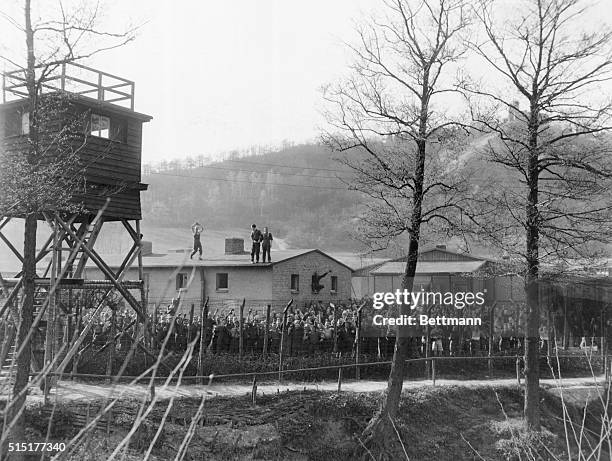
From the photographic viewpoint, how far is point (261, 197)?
10656 centimetres

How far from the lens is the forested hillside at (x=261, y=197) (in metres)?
97.4

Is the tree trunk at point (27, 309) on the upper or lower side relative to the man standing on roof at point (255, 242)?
lower

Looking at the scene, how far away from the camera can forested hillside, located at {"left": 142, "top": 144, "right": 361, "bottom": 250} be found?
97.4 m

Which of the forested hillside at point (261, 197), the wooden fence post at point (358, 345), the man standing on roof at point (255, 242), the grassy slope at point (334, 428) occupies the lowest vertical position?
the grassy slope at point (334, 428)

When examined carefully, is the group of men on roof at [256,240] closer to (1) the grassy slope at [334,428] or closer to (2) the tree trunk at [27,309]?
(1) the grassy slope at [334,428]

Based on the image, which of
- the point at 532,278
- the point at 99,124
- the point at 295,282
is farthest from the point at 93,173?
the point at 295,282

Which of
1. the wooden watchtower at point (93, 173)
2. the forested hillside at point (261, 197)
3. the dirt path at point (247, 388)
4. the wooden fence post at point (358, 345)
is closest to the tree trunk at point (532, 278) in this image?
the dirt path at point (247, 388)

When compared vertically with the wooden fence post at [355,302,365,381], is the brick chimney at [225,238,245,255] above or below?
above

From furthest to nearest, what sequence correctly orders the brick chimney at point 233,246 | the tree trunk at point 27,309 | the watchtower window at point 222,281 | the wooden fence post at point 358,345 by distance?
1. the brick chimney at point 233,246
2. the watchtower window at point 222,281
3. the wooden fence post at point 358,345
4. the tree trunk at point 27,309

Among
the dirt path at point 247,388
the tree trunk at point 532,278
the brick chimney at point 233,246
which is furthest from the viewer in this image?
the brick chimney at point 233,246

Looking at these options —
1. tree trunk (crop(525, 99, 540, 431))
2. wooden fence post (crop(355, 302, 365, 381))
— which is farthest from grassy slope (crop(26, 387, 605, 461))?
wooden fence post (crop(355, 302, 365, 381))

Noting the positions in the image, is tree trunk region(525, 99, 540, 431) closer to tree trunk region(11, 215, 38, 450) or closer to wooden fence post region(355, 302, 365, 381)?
wooden fence post region(355, 302, 365, 381)

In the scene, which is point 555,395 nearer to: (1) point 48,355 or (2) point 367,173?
(2) point 367,173

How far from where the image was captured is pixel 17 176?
12.9 m
